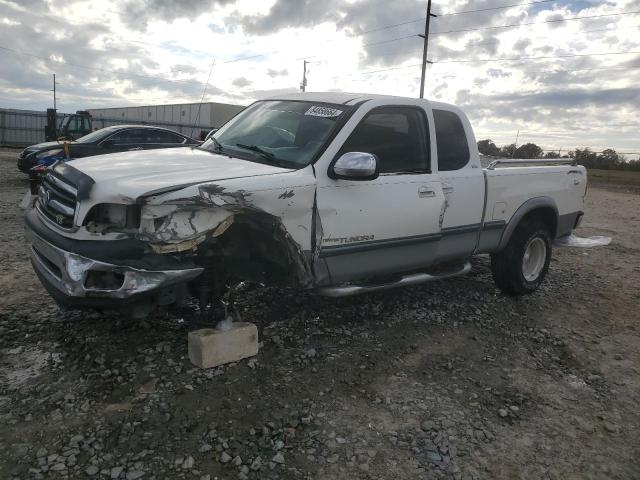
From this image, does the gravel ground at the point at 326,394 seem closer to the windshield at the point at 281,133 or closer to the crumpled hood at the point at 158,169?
the crumpled hood at the point at 158,169

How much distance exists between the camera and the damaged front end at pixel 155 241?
306 centimetres

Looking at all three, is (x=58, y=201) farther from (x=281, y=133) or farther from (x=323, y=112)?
(x=323, y=112)

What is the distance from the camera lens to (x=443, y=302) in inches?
213

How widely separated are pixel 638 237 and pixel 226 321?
31.3 ft

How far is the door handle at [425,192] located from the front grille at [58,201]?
265 cm

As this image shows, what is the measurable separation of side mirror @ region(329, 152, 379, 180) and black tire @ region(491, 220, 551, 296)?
8.14 feet

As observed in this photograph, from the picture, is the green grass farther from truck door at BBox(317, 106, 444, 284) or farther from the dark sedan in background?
truck door at BBox(317, 106, 444, 284)

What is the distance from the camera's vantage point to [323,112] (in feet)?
14.0

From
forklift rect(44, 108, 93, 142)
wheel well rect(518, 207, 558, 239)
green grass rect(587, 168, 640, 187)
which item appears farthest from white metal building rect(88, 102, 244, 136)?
wheel well rect(518, 207, 558, 239)

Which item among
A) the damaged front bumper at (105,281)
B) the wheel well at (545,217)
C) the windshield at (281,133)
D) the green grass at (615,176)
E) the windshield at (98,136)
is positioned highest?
the green grass at (615,176)

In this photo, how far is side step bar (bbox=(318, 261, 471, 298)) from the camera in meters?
3.95

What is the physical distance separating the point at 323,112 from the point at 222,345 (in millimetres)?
2007

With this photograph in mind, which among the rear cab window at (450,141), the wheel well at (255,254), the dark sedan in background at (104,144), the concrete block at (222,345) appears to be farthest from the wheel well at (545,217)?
the dark sedan in background at (104,144)

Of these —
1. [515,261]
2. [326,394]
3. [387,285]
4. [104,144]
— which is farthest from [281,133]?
[104,144]
